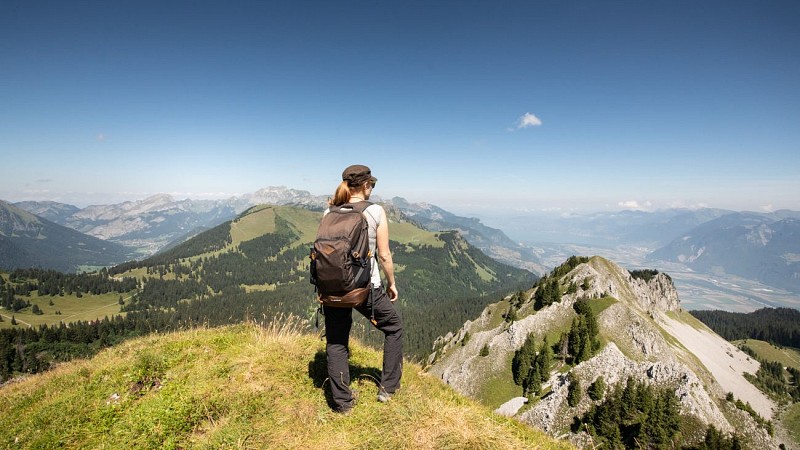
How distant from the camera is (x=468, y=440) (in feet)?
16.0

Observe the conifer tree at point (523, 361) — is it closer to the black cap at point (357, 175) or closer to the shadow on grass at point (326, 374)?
the shadow on grass at point (326, 374)

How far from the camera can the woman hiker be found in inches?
252

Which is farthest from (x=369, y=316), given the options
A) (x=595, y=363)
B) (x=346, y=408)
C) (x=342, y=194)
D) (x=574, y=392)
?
(x=595, y=363)

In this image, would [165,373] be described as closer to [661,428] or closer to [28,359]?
[661,428]

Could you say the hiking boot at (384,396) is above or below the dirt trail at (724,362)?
above

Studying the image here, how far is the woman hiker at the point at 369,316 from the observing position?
6398 mm

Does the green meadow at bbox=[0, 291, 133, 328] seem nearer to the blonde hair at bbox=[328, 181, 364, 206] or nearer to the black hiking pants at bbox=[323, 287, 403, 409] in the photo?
the black hiking pants at bbox=[323, 287, 403, 409]

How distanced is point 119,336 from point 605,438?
18403 centimetres

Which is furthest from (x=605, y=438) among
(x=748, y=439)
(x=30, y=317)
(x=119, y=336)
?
(x=30, y=317)

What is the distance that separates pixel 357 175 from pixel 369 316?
2.84m

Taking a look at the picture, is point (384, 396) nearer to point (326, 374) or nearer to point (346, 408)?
point (346, 408)

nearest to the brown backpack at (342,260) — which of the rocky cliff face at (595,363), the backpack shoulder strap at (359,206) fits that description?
the backpack shoulder strap at (359,206)

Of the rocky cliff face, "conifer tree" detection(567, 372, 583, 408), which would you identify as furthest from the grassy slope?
"conifer tree" detection(567, 372, 583, 408)

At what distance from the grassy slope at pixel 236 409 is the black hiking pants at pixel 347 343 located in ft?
1.26
